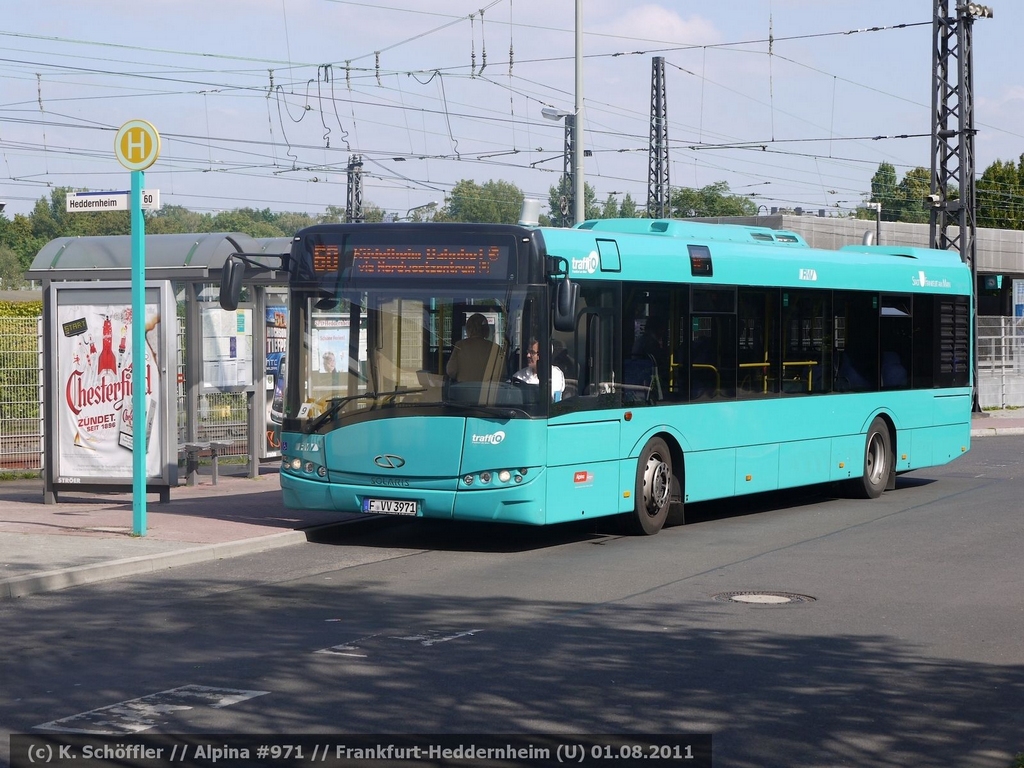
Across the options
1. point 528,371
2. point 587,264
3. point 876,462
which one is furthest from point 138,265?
point 876,462

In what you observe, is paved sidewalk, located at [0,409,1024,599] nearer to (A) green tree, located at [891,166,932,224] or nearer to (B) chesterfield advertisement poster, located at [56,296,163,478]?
(B) chesterfield advertisement poster, located at [56,296,163,478]

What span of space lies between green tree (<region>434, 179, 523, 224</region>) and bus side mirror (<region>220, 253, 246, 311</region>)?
272 feet

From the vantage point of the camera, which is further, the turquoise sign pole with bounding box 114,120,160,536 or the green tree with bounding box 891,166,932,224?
the green tree with bounding box 891,166,932,224

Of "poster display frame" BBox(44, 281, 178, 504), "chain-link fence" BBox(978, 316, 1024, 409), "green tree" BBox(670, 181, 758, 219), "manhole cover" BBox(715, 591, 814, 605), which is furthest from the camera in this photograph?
"green tree" BBox(670, 181, 758, 219)

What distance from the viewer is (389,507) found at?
12.4 metres

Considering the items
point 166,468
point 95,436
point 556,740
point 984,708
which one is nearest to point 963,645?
point 984,708

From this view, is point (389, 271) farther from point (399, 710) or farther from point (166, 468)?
point (399, 710)

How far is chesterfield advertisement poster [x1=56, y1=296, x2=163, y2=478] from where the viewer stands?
14812 millimetres

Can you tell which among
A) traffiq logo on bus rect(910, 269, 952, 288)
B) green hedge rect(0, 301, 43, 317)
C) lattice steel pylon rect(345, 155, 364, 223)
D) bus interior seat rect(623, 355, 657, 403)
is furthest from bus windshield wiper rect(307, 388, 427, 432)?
lattice steel pylon rect(345, 155, 364, 223)

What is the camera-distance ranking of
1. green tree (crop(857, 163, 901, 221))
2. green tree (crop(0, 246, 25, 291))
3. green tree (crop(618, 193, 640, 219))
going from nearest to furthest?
green tree (crop(0, 246, 25, 291)) < green tree (crop(857, 163, 901, 221)) < green tree (crop(618, 193, 640, 219))

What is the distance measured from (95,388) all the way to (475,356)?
486 centimetres

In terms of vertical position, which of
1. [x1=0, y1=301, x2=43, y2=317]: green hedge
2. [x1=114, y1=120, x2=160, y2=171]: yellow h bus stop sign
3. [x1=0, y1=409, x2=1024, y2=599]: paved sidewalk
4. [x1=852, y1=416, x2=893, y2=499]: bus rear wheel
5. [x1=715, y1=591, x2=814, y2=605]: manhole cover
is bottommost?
[x1=715, y1=591, x2=814, y2=605]: manhole cover

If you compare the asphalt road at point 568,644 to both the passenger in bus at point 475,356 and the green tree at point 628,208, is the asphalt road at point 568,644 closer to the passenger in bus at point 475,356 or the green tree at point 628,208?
the passenger in bus at point 475,356

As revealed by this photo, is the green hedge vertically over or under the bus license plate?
over
